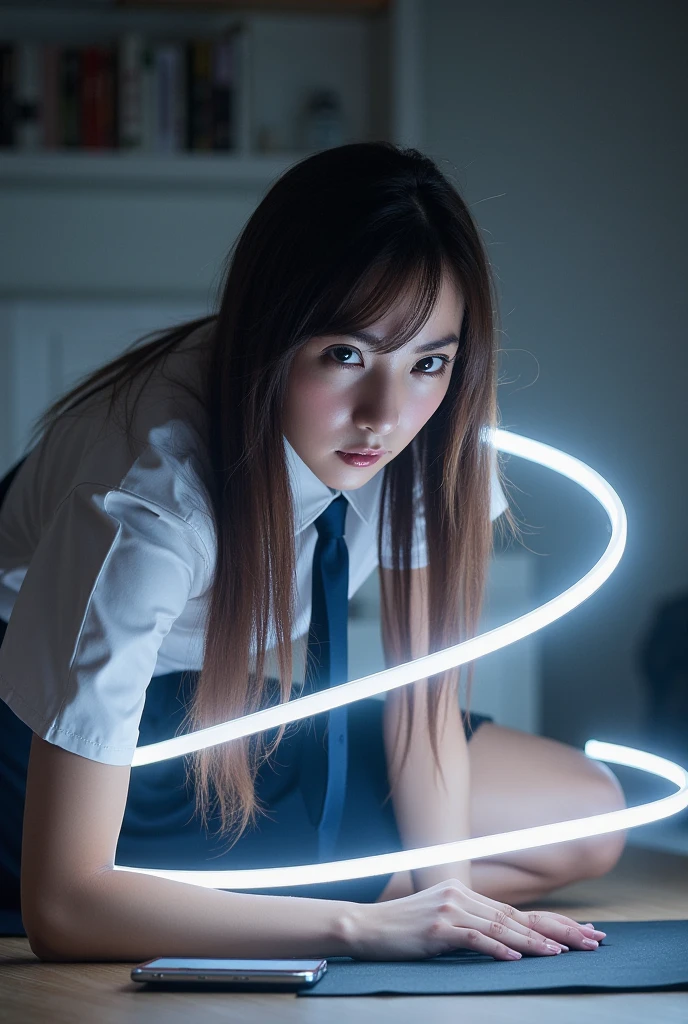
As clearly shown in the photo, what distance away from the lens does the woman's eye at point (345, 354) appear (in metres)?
1.29

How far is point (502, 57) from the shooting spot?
3.85 metres

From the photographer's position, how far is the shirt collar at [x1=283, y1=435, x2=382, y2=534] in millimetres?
1454

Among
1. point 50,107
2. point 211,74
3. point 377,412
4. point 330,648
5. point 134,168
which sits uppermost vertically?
point 211,74

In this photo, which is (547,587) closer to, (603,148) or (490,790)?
(603,148)

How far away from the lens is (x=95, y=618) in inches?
47.4

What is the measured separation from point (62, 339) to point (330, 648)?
8.83ft

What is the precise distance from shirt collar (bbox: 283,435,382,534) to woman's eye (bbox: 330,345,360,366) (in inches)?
5.6

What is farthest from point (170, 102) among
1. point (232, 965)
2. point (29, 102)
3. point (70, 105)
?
point (232, 965)

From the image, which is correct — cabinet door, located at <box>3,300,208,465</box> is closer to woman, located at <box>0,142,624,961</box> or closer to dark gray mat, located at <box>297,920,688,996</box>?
woman, located at <box>0,142,624,961</box>

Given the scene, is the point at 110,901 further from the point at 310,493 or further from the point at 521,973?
the point at 310,493

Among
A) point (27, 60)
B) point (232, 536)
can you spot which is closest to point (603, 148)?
point (27, 60)

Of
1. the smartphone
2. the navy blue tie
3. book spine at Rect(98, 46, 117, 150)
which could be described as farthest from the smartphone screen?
book spine at Rect(98, 46, 117, 150)

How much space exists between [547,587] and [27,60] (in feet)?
7.97

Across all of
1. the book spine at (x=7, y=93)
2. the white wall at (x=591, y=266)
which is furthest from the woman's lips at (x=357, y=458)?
the book spine at (x=7, y=93)
